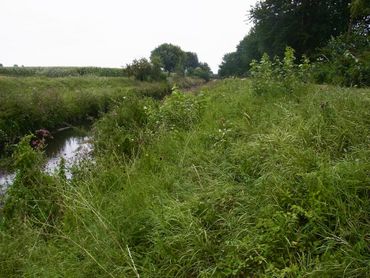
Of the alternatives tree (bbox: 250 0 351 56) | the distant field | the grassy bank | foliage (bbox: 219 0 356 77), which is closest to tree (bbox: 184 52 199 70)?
the distant field

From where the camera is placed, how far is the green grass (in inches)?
93.4

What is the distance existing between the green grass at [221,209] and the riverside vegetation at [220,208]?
1cm

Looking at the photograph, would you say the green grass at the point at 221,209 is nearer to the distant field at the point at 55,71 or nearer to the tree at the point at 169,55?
the distant field at the point at 55,71

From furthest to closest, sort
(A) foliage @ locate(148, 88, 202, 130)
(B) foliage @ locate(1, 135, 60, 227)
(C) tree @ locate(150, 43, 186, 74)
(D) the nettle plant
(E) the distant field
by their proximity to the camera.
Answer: (C) tree @ locate(150, 43, 186, 74) < (E) the distant field < (D) the nettle plant < (A) foliage @ locate(148, 88, 202, 130) < (B) foliage @ locate(1, 135, 60, 227)

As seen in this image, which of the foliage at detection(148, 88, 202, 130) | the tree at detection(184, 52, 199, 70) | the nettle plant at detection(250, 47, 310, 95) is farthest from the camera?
the tree at detection(184, 52, 199, 70)

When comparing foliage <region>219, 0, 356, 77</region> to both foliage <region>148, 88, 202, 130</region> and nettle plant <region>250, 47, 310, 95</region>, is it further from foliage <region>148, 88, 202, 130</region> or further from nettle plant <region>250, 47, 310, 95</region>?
foliage <region>148, 88, 202, 130</region>

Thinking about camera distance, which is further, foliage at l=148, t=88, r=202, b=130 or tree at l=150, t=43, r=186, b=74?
tree at l=150, t=43, r=186, b=74

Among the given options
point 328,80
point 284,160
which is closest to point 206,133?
point 284,160

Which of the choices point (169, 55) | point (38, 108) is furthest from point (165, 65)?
point (38, 108)

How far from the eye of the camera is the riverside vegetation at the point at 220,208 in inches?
93.5

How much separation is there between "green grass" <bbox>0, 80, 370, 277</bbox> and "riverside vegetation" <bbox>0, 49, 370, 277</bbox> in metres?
0.01

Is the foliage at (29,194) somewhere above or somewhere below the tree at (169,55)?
below

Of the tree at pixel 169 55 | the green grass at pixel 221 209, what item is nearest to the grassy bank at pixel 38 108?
the green grass at pixel 221 209

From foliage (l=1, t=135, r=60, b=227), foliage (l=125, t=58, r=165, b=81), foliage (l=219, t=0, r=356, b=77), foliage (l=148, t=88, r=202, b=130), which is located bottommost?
foliage (l=1, t=135, r=60, b=227)
